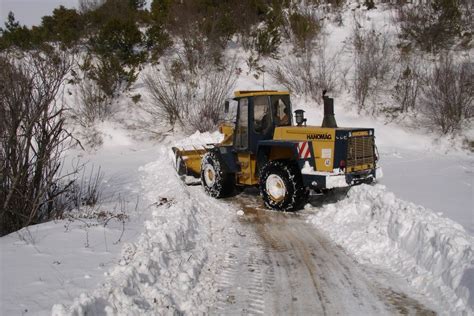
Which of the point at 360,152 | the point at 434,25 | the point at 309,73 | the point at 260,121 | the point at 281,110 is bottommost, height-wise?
the point at 360,152

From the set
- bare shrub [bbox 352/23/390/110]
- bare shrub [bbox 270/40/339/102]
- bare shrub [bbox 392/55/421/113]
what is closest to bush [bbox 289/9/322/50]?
bare shrub [bbox 270/40/339/102]

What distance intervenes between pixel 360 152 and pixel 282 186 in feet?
5.33

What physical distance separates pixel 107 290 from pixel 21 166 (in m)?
3.22

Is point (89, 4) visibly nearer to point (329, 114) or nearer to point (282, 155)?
point (282, 155)

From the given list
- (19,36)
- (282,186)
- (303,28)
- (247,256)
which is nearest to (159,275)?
(247,256)

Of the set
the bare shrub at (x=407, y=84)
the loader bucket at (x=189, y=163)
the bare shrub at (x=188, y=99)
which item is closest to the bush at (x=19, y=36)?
the bare shrub at (x=188, y=99)

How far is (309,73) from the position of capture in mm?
20766

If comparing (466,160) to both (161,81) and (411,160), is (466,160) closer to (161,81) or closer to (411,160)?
(411,160)

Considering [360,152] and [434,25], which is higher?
[434,25]

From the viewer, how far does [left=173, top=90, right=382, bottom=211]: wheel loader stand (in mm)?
8008

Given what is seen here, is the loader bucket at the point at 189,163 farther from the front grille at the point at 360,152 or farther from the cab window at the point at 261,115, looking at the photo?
the front grille at the point at 360,152

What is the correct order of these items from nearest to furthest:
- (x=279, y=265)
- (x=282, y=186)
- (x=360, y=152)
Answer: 1. (x=279, y=265)
2. (x=360, y=152)
3. (x=282, y=186)

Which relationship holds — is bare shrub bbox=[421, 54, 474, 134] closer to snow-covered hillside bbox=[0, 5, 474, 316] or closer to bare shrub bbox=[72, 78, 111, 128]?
snow-covered hillside bbox=[0, 5, 474, 316]

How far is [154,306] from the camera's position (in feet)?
13.7
